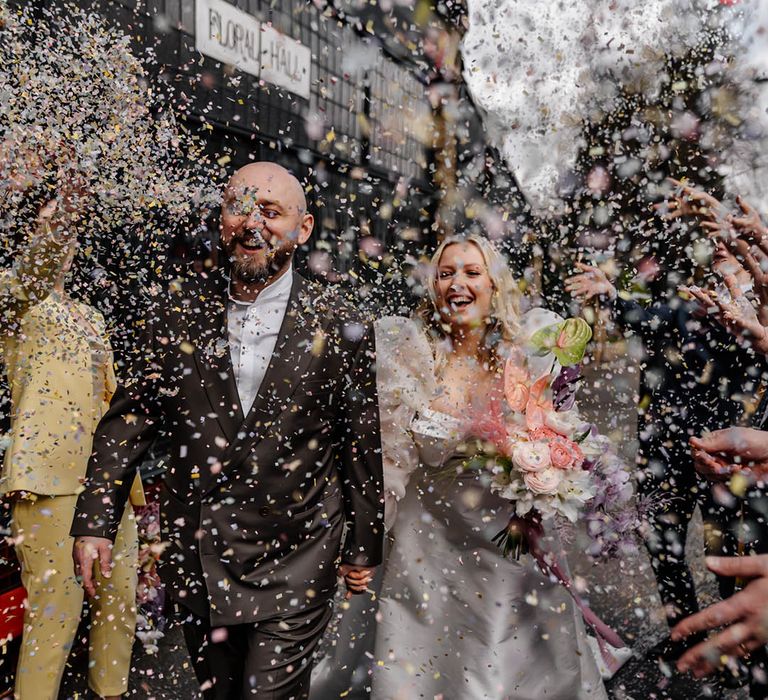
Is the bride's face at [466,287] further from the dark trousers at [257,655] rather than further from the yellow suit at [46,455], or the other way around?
the yellow suit at [46,455]

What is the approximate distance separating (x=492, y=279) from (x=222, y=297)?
1134mm

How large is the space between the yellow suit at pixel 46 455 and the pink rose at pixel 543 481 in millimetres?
1782

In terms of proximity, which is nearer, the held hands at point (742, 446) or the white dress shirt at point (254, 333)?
the held hands at point (742, 446)

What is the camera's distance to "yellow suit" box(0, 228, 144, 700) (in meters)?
2.44

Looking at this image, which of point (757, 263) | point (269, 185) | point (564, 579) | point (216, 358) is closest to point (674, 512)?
point (564, 579)

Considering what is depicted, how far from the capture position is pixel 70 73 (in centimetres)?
228

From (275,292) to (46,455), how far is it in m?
1.17

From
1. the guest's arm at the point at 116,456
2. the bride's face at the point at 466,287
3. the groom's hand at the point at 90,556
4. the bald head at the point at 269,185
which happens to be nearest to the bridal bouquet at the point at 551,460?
the bride's face at the point at 466,287

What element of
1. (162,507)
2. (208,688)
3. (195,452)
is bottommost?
(208,688)

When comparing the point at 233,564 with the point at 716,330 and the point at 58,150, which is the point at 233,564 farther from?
the point at 716,330

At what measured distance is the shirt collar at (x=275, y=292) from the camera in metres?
2.14

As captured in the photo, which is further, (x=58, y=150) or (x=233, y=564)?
(x=58, y=150)

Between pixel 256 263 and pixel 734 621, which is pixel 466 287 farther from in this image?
pixel 734 621

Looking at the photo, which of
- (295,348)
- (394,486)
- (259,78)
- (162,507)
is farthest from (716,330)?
(259,78)
